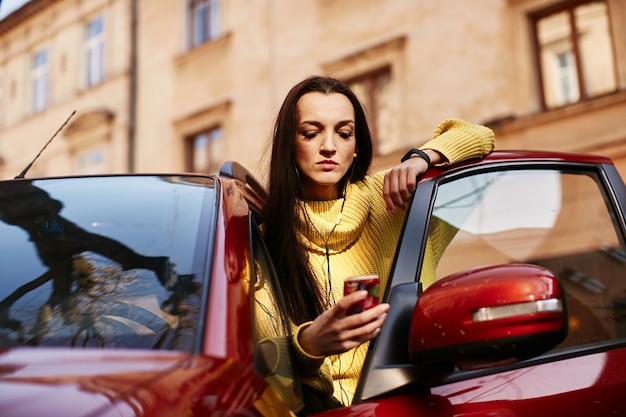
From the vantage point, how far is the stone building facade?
34.0 feet

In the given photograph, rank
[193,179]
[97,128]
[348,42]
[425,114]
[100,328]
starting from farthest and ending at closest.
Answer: [97,128] < [348,42] < [425,114] < [193,179] < [100,328]

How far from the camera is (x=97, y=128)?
1730 centimetres

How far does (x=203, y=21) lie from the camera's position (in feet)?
51.3

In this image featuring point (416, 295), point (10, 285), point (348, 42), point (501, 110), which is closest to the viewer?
point (10, 285)

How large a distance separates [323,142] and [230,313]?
1272mm

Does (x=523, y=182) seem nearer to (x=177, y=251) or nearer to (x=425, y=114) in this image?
(x=177, y=251)

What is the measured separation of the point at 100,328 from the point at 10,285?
26 cm

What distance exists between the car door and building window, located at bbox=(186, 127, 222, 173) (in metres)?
12.4

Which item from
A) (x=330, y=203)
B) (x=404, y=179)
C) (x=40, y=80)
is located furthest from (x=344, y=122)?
(x=40, y=80)

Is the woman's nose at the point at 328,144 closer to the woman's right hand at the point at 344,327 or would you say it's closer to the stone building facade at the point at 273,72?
the woman's right hand at the point at 344,327

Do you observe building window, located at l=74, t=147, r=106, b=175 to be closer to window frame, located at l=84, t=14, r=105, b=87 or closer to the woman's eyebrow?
window frame, located at l=84, t=14, r=105, b=87

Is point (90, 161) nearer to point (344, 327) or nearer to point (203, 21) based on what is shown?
point (203, 21)

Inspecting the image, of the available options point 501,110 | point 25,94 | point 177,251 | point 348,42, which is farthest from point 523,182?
point 25,94

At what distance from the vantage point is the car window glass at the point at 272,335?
1.46m
